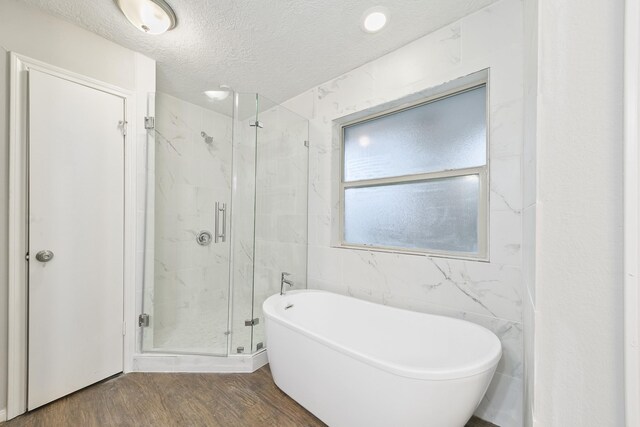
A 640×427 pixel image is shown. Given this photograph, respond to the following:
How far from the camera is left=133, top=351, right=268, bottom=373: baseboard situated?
6.51ft

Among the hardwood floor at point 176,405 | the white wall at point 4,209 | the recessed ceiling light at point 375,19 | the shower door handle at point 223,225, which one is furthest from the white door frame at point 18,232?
the recessed ceiling light at point 375,19

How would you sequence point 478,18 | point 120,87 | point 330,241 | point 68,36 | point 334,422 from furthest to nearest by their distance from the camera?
point 330,241 < point 120,87 < point 68,36 < point 478,18 < point 334,422

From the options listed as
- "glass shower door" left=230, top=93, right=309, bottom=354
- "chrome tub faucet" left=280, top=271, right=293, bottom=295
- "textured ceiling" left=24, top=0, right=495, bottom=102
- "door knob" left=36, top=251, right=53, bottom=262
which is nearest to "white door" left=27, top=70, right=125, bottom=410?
"door knob" left=36, top=251, right=53, bottom=262

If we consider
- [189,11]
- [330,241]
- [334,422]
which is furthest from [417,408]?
[189,11]

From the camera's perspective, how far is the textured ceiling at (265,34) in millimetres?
1578

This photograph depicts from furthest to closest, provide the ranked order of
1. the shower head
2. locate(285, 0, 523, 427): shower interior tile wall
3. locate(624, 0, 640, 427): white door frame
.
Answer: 1. the shower head
2. locate(285, 0, 523, 427): shower interior tile wall
3. locate(624, 0, 640, 427): white door frame

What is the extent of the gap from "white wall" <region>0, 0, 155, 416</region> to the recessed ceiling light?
5.59ft

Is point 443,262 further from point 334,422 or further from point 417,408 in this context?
point 334,422

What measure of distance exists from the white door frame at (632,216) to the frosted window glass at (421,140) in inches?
59.9

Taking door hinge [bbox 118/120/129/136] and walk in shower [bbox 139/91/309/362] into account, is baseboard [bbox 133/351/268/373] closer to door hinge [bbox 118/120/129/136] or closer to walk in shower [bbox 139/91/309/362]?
walk in shower [bbox 139/91/309/362]

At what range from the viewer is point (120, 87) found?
1.92 m

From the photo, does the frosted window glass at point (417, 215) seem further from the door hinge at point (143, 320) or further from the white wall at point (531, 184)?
the door hinge at point (143, 320)

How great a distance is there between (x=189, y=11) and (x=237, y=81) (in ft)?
2.69

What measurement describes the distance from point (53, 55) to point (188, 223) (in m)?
1.43
